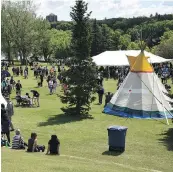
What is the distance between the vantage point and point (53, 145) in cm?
1373

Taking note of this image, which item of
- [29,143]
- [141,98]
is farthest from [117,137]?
[141,98]

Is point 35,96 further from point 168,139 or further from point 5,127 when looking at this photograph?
point 168,139

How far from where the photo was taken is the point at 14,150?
1386 centimetres

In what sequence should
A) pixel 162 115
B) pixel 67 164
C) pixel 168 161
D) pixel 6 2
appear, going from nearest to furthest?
1. pixel 67 164
2. pixel 168 161
3. pixel 162 115
4. pixel 6 2

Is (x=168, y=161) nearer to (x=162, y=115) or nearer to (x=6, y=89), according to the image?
(x=162, y=115)

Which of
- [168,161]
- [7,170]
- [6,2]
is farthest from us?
[6,2]

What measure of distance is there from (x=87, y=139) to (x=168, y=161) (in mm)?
4442

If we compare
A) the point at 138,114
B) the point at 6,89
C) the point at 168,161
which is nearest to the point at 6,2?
the point at 6,89

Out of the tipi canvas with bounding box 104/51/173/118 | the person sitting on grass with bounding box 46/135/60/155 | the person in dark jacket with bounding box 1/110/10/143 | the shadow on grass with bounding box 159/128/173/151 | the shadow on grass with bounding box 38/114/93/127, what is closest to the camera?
the person sitting on grass with bounding box 46/135/60/155

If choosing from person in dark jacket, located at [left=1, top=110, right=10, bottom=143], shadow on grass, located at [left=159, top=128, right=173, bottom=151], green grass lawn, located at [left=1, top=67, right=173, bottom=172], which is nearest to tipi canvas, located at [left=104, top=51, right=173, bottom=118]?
green grass lawn, located at [left=1, top=67, right=173, bottom=172]

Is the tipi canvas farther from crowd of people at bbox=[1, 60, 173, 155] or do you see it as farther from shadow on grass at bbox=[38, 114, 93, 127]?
shadow on grass at bbox=[38, 114, 93, 127]

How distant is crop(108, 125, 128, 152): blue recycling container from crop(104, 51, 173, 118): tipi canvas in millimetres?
7354

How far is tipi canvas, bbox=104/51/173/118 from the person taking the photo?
22.3 meters

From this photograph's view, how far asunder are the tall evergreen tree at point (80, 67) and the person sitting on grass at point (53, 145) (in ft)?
30.0
